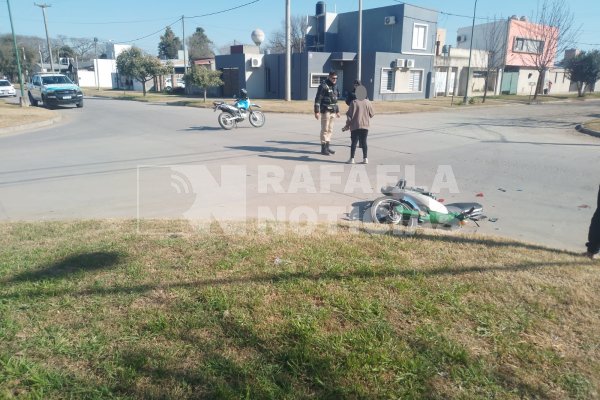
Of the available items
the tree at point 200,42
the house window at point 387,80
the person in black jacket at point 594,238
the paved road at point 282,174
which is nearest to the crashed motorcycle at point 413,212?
the paved road at point 282,174

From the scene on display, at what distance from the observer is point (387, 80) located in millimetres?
35969

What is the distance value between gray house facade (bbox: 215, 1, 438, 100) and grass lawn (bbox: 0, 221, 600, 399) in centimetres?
3115

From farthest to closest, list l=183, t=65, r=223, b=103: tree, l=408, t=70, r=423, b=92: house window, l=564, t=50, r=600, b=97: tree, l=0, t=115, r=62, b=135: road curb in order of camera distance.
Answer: l=564, t=50, r=600, b=97: tree → l=408, t=70, r=423, b=92: house window → l=183, t=65, r=223, b=103: tree → l=0, t=115, r=62, b=135: road curb

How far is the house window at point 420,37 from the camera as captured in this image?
123 feet

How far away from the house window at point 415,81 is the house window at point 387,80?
2.33 meters

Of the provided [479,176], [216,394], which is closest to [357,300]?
[216,394]

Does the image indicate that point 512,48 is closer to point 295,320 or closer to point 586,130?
point 586,130

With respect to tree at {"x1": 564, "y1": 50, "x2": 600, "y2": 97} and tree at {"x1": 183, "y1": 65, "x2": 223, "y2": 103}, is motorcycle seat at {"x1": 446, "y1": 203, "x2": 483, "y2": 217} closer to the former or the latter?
tree at {"x1": 183, "y1": 65, "x2": 223, "y2": 103}

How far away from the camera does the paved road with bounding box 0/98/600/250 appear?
262 inches

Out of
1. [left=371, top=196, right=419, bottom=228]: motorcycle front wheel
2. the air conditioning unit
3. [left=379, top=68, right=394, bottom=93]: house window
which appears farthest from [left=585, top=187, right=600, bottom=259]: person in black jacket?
the air conditioning unit

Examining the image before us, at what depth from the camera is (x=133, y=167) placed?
9734mm

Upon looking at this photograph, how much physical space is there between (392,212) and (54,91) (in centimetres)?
2558

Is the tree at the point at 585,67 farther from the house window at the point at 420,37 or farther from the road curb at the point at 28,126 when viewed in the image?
the road curb at the point at 28,126

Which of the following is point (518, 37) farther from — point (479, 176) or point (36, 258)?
point (36, 258)
